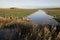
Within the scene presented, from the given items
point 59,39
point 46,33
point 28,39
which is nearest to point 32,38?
point 28,39

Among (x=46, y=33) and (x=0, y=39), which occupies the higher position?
(x=46, y=33)

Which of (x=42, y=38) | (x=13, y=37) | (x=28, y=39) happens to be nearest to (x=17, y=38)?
(x=13, y=37)

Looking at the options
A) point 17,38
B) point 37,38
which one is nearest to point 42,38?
point 37,38

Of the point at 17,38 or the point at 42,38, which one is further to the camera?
the point at 17,38

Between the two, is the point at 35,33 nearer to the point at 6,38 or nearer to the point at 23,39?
the point at 23,39

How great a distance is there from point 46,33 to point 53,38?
0.64 m

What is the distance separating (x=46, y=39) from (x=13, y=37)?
211 centimetres

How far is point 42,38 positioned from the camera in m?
7.78

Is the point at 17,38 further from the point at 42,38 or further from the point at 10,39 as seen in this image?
the point at 42,38

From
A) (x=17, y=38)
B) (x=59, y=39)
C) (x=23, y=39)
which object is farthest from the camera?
(x=17, y=38)

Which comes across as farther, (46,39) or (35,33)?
(35,33)

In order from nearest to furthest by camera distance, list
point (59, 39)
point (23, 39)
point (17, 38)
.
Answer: point (59, 39) < point (23, 39) < point (17, 38)

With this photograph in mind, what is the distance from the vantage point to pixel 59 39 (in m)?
7.53

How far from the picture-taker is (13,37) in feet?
28.7
